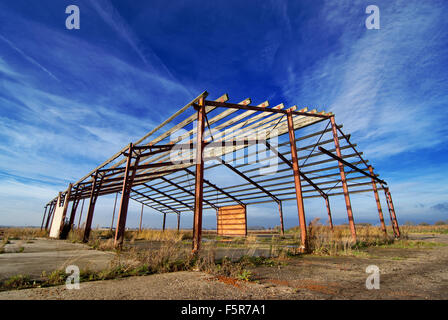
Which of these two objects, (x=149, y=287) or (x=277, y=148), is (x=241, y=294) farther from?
(x=277, y=148)

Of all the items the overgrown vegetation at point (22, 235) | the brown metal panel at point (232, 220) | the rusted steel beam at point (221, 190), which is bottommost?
the overgrown vegetation at point (22, 235)

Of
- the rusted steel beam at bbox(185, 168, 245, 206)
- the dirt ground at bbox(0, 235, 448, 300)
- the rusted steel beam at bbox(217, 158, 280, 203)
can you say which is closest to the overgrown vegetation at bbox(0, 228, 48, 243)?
the rusted steel beam at bbox(185, 168, 245, 206)

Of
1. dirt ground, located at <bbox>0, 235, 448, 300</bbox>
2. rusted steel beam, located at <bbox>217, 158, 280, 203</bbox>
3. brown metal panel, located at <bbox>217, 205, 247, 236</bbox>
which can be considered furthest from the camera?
brown metal panel, located at <bbox>217, 205, 247, 236</bbox>

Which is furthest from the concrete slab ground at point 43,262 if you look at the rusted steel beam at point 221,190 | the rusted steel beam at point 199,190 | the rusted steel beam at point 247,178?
the rusted steel beam at point 221,190

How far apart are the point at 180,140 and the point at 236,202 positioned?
1352 centimetres

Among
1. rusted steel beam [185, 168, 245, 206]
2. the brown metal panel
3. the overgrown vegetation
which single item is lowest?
the overgrown vegetation

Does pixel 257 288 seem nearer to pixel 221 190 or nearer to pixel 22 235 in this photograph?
pixel 221 190

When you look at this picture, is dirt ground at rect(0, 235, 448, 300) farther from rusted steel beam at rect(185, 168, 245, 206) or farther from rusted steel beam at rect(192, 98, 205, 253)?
rusted steel beam at rect(185, 168, 245, 206)

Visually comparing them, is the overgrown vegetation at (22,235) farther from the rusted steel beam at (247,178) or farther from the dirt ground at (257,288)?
the dirt ground at (257,288)

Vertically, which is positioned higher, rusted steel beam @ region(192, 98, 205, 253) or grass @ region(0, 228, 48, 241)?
rusted steel beam @ region(192, 98, 205, 253)

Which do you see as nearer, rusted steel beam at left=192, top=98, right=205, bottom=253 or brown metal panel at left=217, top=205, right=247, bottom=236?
rusted steel beam at left=192, top=98, right=205, bottom=253

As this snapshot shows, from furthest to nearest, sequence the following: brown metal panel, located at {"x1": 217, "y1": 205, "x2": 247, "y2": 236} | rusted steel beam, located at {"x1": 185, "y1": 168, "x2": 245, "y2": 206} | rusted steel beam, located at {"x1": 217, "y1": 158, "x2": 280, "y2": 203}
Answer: brown metal panel, located at {"x1": 217, "y1": 205, "x2": 247, "y2": 236}, rusted steel beam, located at {"x1": 185, "y1": 168, "x2": 245, "y2": 206}, rusted steel beam, located at {"x1": 217, "y1": 158, "x2": 280, "y2": 203}

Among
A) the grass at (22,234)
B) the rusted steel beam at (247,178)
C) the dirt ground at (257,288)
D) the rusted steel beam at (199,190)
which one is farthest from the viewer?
the rusted steel beam at (247,178)

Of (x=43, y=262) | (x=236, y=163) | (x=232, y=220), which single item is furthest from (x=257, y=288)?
(x=232, y=220)
